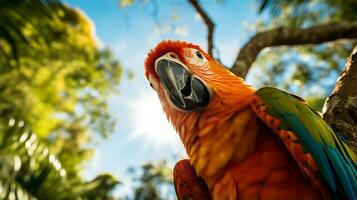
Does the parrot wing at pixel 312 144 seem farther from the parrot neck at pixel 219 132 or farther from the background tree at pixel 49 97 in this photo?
the background tree at pixel 49 97

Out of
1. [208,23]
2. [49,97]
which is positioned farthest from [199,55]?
[49,97]

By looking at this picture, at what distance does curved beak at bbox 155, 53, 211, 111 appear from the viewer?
1.86 metres

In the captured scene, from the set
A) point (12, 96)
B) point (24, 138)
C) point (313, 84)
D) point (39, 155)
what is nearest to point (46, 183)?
point (39, 155)

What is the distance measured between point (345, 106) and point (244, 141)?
0.42m

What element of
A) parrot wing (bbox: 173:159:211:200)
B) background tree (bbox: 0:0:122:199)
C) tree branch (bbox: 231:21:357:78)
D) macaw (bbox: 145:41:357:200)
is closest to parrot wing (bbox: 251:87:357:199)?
macaw (bbox: 145:41:357:200)

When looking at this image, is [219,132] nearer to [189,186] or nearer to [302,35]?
[189,186]

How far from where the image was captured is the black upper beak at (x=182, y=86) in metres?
1.86

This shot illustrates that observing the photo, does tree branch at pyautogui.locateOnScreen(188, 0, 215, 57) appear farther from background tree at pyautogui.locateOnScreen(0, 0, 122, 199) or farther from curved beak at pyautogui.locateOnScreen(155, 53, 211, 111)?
background tree at pyautogui.locateOnScreen(0, 0, 122, 199)

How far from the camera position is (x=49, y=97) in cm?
1485

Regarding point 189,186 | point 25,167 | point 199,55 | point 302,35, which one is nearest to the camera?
point 189,186

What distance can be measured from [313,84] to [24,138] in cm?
888

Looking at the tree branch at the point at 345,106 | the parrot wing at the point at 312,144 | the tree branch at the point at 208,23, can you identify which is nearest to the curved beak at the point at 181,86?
the parrot wing at the point at 312,144

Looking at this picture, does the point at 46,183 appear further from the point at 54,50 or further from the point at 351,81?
the point at 54,50

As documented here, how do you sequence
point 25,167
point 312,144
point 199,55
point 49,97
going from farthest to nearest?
point 49,97
point 25,167
point 199,55
point 312,144
